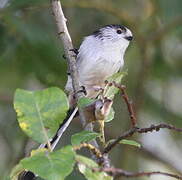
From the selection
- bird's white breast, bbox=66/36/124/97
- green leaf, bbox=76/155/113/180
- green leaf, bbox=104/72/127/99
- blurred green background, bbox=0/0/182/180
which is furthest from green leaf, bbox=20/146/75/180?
blurred green background, bbox=0/0/182/180

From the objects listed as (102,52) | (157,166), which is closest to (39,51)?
(102,52)

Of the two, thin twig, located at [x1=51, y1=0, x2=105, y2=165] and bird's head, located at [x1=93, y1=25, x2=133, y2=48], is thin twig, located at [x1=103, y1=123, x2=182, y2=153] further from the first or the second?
bird's head, located at [x1=93, y1=25, x2=133, y2=48]

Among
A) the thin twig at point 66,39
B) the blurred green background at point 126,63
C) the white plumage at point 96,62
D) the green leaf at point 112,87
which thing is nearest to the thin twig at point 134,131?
the green leaf at point 112,87

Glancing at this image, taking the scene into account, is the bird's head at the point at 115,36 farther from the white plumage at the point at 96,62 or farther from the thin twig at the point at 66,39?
the thin twig at the point at 66,39

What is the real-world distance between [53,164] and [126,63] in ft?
9.27

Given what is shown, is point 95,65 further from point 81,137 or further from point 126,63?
point 81,137

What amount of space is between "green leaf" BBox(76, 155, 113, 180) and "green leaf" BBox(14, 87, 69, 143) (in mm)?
124

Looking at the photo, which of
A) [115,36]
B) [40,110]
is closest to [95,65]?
[115,36]

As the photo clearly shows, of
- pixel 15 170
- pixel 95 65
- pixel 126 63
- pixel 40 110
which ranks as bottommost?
pixel 126 63

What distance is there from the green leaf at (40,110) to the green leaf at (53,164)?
9cm

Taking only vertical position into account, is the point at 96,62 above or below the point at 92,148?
below

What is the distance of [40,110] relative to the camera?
63.9 inches

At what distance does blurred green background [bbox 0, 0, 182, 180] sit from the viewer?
3.53 meters

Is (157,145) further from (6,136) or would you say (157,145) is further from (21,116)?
(21,116)
